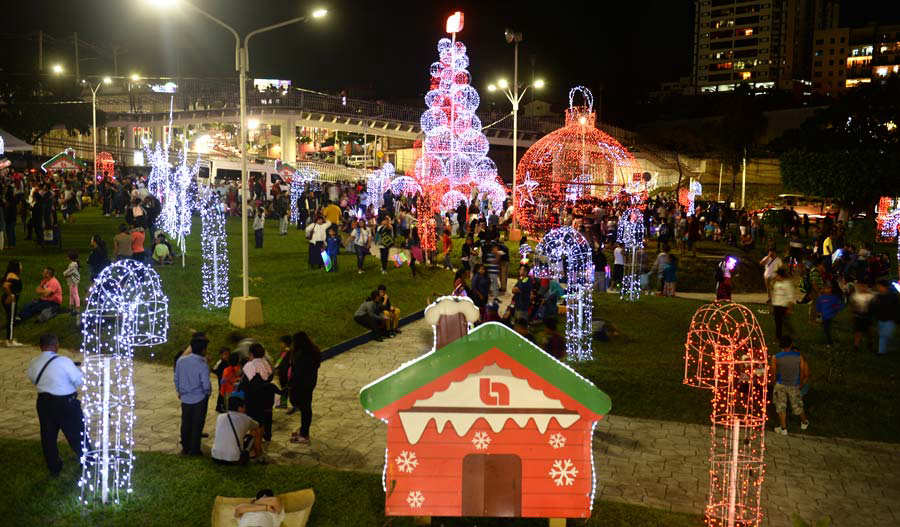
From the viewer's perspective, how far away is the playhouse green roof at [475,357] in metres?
6.80

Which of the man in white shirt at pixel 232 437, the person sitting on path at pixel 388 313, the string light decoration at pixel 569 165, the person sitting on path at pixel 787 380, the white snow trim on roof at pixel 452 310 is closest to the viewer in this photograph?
the white snow trim on roof at pixel 452 310

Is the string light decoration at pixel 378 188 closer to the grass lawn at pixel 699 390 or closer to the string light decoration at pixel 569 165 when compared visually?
the string light decoration at pixel 569 165

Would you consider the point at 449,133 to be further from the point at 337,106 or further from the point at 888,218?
the point at 337,106

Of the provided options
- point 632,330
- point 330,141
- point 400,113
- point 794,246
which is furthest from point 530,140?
point 632,330

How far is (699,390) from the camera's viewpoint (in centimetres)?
1208

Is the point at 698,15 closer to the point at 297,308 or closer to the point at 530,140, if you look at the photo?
the point at 530,140

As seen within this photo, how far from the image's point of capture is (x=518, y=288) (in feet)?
50.3

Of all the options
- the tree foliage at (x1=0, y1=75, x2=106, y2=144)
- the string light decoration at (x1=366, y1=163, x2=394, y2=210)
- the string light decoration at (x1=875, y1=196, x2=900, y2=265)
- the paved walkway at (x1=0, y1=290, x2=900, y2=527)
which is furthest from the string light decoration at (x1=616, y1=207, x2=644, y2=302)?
the tree foliage at (x1=0, y1=75, x2=106, y2=144)

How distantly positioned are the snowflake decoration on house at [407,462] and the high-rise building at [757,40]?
125096 millimetres

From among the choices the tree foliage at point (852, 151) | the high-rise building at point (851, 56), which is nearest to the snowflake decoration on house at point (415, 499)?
the tree foliage at point (852, 151)

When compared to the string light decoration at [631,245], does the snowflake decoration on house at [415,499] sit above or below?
below

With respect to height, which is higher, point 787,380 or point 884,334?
point 884,334

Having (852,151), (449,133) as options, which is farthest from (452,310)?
(852,151)

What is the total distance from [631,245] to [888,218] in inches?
687
